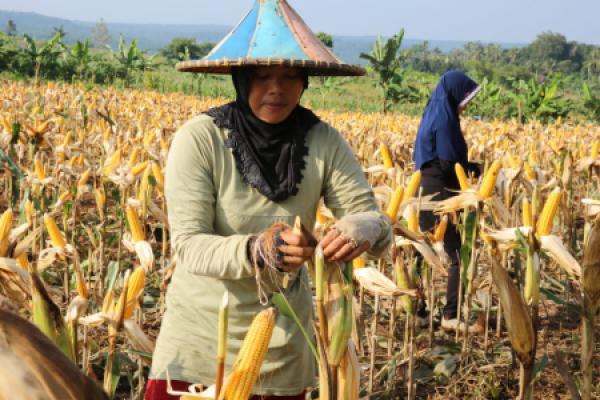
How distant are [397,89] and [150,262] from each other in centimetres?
2163

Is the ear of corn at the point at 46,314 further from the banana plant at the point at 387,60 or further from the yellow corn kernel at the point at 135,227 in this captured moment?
the banana plant at the point at 387,60

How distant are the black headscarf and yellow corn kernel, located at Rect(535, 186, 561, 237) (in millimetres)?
892

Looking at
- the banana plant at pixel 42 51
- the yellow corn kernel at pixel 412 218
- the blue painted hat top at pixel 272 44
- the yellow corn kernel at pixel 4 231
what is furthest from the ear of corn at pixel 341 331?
the banana plant at pixel 42 51

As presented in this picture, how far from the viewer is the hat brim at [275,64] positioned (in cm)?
176

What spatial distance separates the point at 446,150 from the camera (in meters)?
4.27

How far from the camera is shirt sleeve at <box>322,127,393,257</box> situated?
192 cm

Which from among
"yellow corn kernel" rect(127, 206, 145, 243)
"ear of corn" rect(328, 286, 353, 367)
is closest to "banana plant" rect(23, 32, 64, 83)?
"yellow corn kernel" rect(127, 206, 145, 243)

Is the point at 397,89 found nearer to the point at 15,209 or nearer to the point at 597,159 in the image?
the point at 597,159

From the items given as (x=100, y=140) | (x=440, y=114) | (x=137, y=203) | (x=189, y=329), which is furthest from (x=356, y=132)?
(x=189, y=329)

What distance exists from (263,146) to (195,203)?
0.91ft

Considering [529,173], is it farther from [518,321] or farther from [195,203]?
[195,203]

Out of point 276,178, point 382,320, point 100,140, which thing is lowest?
point 382,320

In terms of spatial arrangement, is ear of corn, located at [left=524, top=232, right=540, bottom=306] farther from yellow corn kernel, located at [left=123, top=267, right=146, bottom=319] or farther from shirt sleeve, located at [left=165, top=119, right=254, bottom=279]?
yellow corn kernel, located at [left=123, top=267, right=146, bottom=319]

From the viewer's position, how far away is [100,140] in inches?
270
